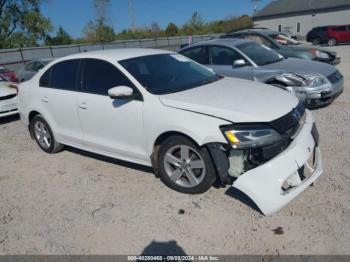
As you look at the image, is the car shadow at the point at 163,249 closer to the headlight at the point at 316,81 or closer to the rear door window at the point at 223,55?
the headlight at the point at 316,81

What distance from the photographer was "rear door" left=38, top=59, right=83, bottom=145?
446 centimetres

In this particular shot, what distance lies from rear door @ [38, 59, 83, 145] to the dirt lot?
0.56 m

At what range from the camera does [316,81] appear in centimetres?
596

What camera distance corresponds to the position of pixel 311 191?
345 centimetres

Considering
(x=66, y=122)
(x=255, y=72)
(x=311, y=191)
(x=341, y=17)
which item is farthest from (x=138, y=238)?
(x=341, y=17)

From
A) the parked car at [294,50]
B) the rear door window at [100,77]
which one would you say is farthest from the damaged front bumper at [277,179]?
the parked car at [294,50]

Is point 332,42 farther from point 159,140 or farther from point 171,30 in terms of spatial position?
point 159,140

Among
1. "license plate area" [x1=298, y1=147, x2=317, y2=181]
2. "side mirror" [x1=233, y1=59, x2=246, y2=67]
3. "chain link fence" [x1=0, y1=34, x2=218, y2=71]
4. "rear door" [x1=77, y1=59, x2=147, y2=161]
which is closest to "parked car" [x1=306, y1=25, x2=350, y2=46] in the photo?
"chain link fence" [x1=0, y1=34, x2=218, y2=71]

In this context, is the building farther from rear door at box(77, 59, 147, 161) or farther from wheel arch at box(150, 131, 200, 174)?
wheel arch at box(150, 131, 200, 174)

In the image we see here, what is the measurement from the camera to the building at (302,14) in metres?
43.6

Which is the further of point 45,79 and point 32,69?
point 32,69

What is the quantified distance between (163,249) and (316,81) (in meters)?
4.65

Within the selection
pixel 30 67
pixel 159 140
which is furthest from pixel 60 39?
pixel 159 140

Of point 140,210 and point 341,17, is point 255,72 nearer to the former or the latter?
point 140,210
